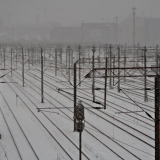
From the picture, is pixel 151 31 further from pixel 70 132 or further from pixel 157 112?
pixel 157 112

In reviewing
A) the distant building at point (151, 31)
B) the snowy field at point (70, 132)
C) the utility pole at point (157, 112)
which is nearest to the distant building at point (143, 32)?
the distant building at point (151, 31)

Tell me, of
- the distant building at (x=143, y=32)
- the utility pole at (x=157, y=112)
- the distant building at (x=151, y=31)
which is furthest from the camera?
the distant building at (x=143, y=32)

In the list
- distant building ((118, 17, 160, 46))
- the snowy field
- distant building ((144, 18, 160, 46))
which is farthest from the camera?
distant building ((118, 17, 160, 46))

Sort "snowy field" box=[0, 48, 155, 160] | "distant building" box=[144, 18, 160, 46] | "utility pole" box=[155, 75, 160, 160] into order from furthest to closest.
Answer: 1. "distant building" box=[144, 18, 160, 46]
2. "snowy field" box=[0, 48, 155, 160]
3. "utility pole" box=[155, 75, 160, 160]

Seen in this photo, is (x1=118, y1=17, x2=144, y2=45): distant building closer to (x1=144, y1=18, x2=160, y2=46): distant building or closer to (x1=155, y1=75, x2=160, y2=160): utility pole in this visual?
(x1=144, y1=18, x2=160, y2=46): distant building

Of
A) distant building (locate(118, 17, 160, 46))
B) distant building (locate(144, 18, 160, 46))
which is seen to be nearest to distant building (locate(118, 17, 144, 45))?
distant building (locate(118, 17, 160, 46))

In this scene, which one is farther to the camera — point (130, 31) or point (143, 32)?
point (130, 31)

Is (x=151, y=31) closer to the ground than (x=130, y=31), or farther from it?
closer to the ground

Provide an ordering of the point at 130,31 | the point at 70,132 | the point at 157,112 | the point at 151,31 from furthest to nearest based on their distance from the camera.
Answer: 1. the point at 130,31
2. the point at 151,31
3. the point at 70,132
4. the point at 157,112

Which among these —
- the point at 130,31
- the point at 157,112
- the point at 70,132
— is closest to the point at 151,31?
the point at 130,31

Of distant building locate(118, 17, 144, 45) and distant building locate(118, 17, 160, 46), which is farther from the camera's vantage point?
distant building locate(118, 17, 144, 45)

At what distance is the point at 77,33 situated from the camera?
444ft

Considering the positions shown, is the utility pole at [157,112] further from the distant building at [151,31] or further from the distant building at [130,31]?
the distant building at [130,31]

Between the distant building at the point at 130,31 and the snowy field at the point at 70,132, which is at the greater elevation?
the distant building at the point at 130,31
